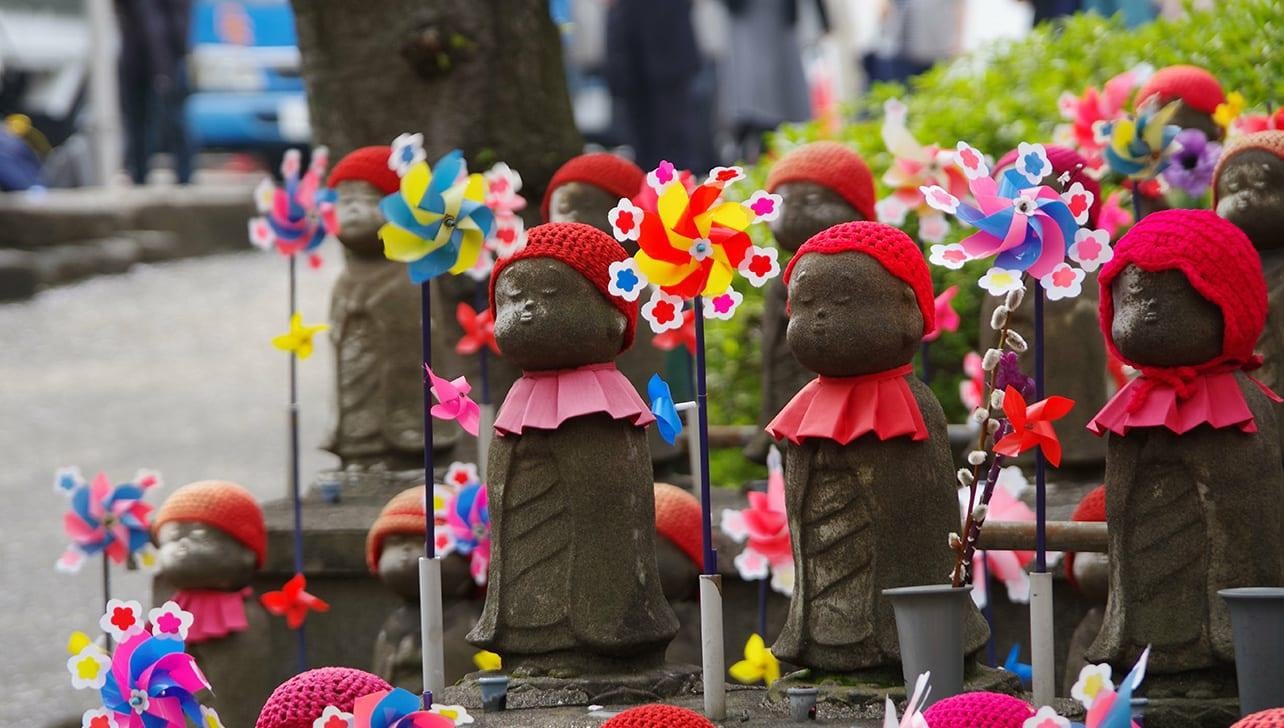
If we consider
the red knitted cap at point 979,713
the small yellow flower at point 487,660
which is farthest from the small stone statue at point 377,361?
the red knitted cap at point 979,713

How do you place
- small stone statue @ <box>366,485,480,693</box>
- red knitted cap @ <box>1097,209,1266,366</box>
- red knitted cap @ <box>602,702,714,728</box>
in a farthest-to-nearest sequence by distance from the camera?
small stone statue @ <box>366,485,480,693</box>
red knitted cap @ <box>1097,209,1266,366</box>
red knitted cap @ <box>602,702,714,728</box>

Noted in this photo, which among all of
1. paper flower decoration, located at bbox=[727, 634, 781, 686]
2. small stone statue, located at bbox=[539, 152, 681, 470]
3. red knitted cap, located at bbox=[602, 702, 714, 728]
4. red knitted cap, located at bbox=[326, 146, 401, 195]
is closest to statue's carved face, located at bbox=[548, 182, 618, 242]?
small stone statue, located at bbox=[539, 152, 681, 470]

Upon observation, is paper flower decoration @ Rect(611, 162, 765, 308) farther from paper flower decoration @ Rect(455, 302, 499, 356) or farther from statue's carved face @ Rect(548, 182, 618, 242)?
paper flower decoration @ Rect(455, 302, 499, 356)

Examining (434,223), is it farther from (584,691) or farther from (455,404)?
(584,691)

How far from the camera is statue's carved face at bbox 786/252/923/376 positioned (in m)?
4.14

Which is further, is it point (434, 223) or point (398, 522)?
point (398, 522)

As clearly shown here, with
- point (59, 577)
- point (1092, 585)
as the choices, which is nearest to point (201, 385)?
point (59, 577)

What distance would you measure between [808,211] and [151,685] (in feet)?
7.38

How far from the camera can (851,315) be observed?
4.14 m

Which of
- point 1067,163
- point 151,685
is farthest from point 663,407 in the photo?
point 1067,163

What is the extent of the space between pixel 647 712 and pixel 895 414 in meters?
0.89

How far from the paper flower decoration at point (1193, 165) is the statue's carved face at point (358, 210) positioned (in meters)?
2.20

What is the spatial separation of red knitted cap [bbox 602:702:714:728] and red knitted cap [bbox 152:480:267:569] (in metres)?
2.39

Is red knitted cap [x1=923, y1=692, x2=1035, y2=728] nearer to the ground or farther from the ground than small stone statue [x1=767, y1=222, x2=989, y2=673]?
nearer to the ground
